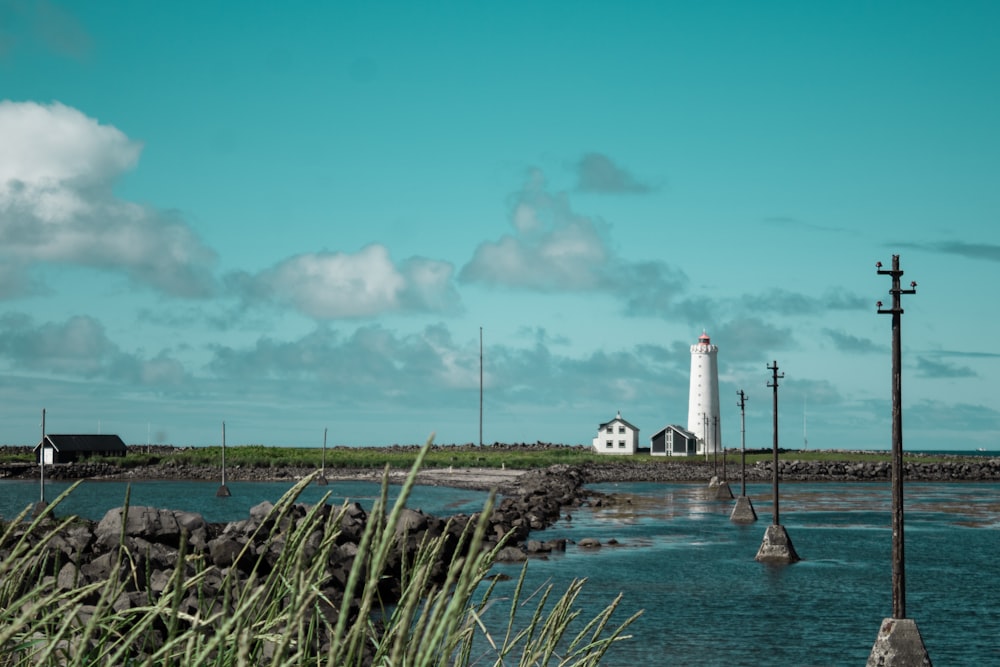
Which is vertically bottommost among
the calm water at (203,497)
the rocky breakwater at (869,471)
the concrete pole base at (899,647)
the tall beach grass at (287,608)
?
the calm water at (203,497)

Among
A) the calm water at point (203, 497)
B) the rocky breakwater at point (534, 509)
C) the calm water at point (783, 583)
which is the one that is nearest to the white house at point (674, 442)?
the rocky breakwater at point (534, 509)

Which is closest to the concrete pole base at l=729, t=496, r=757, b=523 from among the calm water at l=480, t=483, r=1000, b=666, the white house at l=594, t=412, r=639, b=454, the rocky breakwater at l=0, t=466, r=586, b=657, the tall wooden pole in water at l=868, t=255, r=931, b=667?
the calm water at l=480, t=483, r=1000, b=666

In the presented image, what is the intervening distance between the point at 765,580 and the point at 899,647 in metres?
17.1

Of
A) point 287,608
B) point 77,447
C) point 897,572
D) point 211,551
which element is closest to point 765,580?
point 897,572

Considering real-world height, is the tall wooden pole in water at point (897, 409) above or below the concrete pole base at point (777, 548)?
above

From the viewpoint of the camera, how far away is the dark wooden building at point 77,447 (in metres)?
126

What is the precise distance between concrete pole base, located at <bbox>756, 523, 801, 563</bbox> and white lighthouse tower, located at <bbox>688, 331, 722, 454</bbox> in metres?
79.4

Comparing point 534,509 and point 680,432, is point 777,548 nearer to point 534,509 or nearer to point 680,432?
point 534,509

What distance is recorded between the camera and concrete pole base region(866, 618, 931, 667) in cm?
1711

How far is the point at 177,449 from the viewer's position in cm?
16150

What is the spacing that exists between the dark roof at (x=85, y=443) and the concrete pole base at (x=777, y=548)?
108956mm

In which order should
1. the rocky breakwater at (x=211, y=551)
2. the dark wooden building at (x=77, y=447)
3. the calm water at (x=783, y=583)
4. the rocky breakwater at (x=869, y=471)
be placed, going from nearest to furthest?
1. the rocky breakwater at (x=211, y=551)
2. the calm water at (x=783, y=583)
3. the rocky breakwater at (x=869, y=471)
4. the dark wooden building at (x=77, y=447)

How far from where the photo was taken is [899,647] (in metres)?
17.2

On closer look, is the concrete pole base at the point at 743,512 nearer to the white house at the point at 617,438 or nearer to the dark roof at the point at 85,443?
the white house at the point at 617,438
